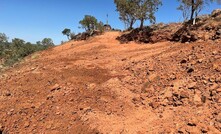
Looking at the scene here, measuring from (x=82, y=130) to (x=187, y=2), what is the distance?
11.5 metres

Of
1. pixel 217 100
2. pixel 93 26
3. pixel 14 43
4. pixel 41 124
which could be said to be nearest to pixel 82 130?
pixel 41 124

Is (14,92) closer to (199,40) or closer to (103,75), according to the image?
(103,75)

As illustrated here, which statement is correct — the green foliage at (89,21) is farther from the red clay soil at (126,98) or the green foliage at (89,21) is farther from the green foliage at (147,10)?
the red clay soil at (126,98)

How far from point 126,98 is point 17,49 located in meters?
23.8

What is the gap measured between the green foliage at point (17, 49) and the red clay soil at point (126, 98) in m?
7.98

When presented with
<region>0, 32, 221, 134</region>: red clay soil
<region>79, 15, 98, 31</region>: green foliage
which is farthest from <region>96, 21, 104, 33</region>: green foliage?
<region>0, 32, 221, 134</region>: red clay soil

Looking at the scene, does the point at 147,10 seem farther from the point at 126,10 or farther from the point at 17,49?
the point at 17,49

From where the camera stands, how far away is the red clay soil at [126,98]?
5230 mm

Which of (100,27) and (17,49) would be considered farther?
(17,49)

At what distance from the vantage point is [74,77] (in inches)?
315

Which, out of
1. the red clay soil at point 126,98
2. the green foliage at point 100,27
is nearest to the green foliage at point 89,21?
the green foliage at point 100,27

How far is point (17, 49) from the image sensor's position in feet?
89.5

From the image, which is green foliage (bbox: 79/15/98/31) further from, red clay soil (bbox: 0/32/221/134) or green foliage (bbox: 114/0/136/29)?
red clay soil (bbox: 0/32/221/134)

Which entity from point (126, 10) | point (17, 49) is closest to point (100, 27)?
point (126, 10)
